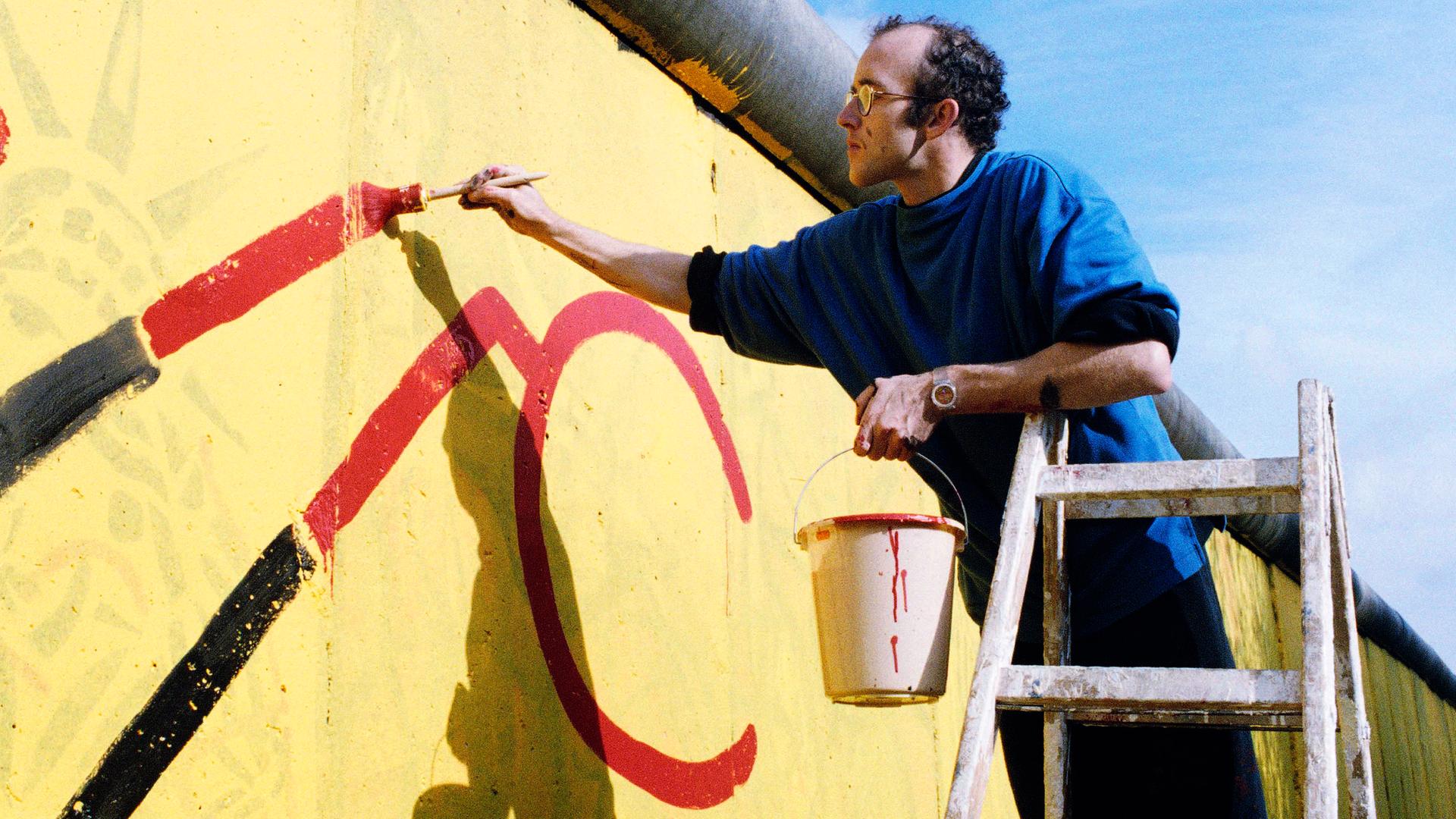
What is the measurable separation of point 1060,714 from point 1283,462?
490 millimetres

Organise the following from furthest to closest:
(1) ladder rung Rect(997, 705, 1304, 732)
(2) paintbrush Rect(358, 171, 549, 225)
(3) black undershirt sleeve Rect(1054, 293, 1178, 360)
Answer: (2) paintbrush Rect(358, 171, 549, 225) < (3) black undershirt sleeve Rect(1054, 293, 1178, 360) < (1) ladder rung Rect(997, 705, 1304, 732)

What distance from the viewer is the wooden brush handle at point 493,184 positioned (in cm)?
222

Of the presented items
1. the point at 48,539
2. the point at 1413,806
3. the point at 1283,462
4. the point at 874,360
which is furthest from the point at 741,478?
the point at 1413,806

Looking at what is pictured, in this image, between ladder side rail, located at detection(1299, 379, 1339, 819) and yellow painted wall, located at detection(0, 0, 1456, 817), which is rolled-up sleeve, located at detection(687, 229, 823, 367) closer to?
yellow painted wall, located at detection(0, 0, 1456, 817)

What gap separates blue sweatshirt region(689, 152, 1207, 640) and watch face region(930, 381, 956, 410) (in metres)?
0.19

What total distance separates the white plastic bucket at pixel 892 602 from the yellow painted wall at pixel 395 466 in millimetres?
593

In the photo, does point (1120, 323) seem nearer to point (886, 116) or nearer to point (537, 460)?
point (886, 116)

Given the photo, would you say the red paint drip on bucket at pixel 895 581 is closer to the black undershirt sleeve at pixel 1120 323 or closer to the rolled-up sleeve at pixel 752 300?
the black undershirt sleeve at pixel 1120 323

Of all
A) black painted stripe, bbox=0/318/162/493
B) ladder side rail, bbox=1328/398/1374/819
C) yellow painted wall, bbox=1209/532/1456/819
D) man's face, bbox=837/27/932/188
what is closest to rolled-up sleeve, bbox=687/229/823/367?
man's face, bbox=837/27/932/188

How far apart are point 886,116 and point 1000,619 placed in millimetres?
1032

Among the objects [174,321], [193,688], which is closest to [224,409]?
[174,321]

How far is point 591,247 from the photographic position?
96.6 inches

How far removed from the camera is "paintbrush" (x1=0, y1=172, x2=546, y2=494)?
1.53 metres

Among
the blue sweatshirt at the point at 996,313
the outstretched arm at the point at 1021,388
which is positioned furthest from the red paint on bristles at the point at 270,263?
the outstretched arm at the point at 1021,388
